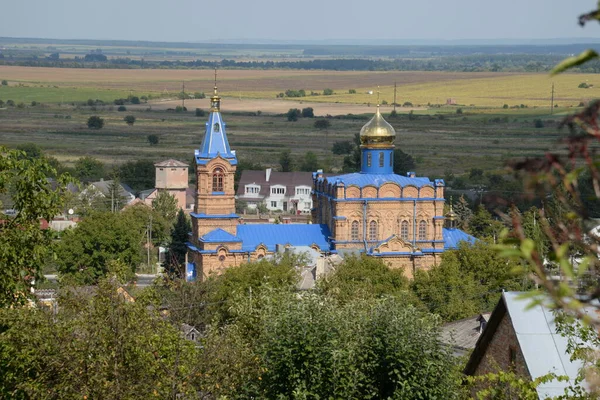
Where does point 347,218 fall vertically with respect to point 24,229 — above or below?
below

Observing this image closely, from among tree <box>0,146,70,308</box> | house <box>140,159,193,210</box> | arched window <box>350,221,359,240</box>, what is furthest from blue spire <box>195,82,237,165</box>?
house <box>140,159,193,210</box>

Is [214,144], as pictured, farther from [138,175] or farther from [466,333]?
[138,175]

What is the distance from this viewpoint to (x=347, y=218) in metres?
41.8

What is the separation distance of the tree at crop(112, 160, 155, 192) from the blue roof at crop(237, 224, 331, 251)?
1529 inches

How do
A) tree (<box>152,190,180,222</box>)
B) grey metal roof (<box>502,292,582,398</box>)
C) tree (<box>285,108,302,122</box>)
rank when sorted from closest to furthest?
grey metal roof (<box>502,292,582,398</box>) < tree (<box>152,190,180,222</box>) < tree (<box>285,108,302,122</box>)

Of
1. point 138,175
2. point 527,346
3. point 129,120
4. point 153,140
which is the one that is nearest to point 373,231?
point 527,346

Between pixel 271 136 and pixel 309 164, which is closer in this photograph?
pixel 309 164

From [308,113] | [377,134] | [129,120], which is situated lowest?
[129,120]

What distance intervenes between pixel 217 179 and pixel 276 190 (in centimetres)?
3636

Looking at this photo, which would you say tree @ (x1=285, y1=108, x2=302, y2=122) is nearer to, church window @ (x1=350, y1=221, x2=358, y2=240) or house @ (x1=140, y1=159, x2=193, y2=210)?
house @ (x1=140, y1=159, x2=193, y2=210)

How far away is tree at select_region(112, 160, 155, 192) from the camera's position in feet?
268

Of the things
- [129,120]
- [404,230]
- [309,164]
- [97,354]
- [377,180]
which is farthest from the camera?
[129,120]

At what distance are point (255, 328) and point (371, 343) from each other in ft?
12.6

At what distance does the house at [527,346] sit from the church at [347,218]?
25.6 m
